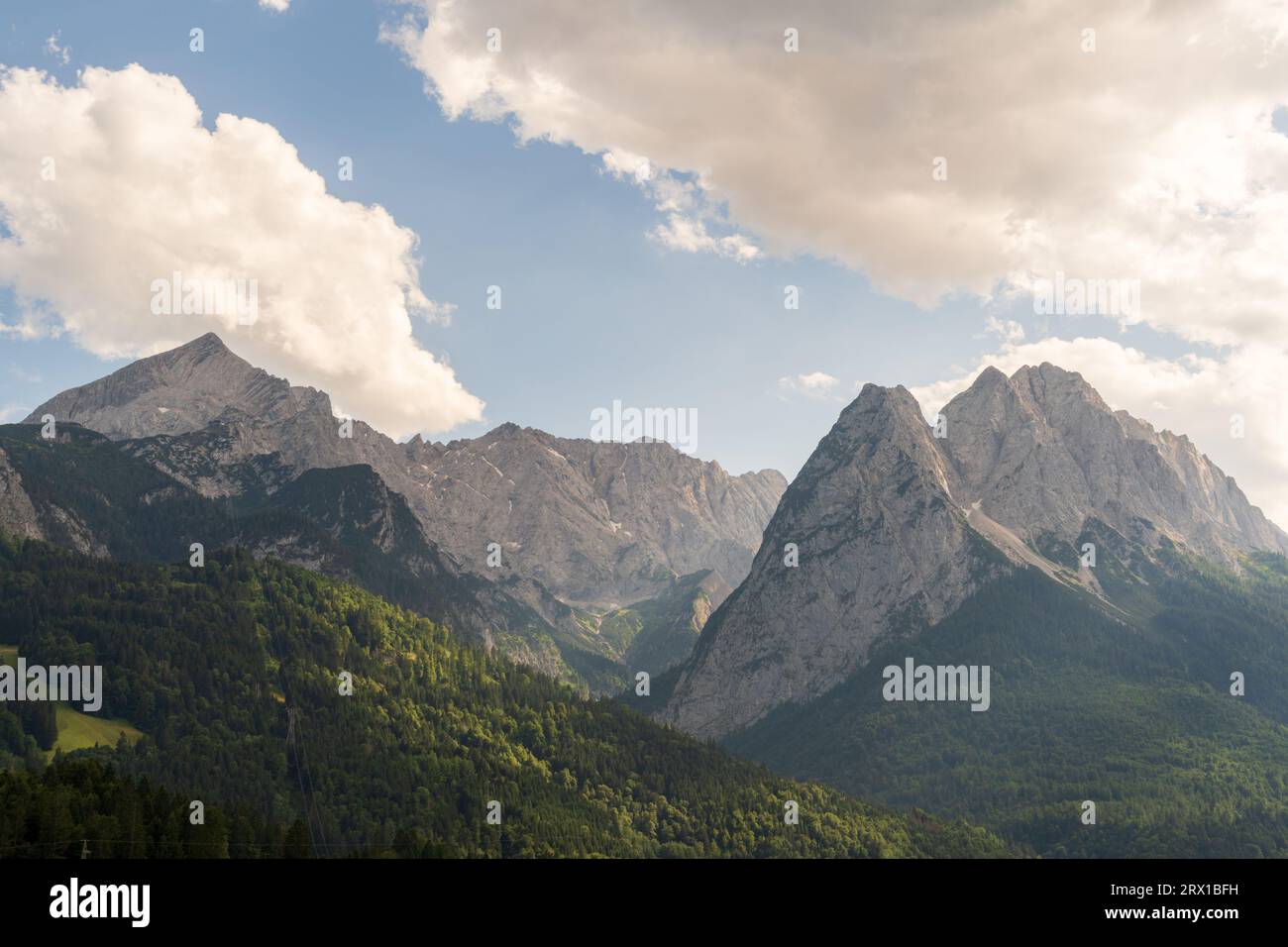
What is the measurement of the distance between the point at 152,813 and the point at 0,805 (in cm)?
1943
